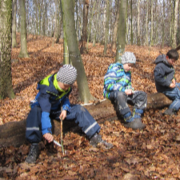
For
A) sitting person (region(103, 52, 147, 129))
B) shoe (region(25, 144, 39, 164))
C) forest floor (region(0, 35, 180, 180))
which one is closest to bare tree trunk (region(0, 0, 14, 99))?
forest floor (region(0, 35, 180, 180))

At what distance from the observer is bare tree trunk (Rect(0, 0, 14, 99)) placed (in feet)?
17.2

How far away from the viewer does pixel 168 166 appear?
243 centimetres

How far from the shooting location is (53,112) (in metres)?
3.18

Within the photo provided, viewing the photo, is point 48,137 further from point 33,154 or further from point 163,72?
point 163,72

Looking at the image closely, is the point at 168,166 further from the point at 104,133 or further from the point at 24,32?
the point at 24,32

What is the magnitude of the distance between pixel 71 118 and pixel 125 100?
1155 mm

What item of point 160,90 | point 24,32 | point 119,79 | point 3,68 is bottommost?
point 160,90

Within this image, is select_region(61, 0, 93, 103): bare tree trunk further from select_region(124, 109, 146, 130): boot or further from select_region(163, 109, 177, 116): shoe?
select_region(163, 109, 177, 116): shoe

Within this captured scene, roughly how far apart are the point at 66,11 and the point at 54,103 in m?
2.82

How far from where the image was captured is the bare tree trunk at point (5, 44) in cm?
525

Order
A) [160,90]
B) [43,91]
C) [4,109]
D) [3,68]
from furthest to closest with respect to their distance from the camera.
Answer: [3,68], [4,109], [160,90], [43,91]

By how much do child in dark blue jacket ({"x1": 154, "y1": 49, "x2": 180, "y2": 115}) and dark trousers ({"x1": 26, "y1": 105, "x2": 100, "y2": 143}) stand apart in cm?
213

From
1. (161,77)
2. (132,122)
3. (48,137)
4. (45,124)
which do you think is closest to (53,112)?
(45,124)

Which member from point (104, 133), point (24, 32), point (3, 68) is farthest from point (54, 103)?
point (24, 32)
